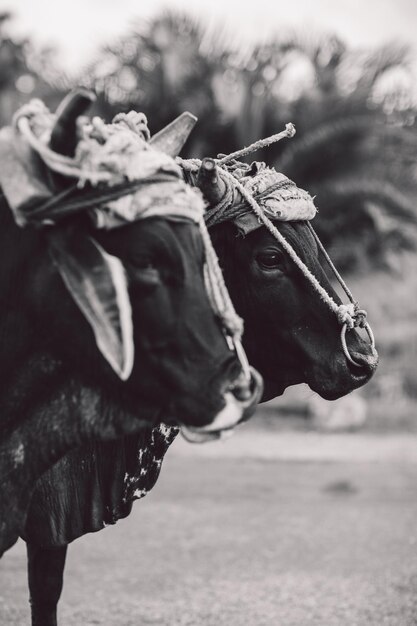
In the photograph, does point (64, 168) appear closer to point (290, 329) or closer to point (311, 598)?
point (290, 329)

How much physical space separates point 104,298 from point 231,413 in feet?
1.33

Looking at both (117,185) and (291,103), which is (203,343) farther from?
(291,103)

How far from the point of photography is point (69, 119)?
2.22m

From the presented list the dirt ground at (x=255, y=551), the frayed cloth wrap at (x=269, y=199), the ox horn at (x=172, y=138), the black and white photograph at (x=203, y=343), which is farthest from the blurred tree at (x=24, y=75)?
the ox horn at (x=172, y=138)

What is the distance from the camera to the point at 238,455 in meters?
10.7

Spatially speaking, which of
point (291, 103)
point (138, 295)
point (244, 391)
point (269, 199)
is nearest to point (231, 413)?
point (244, 391)

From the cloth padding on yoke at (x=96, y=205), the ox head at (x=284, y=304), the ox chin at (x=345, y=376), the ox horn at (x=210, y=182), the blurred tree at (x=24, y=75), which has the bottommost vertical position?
the blurred tree at (x=24, y=75)

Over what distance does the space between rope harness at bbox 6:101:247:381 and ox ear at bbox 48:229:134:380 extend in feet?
0.30

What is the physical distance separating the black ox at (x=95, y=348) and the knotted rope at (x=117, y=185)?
0.11ft

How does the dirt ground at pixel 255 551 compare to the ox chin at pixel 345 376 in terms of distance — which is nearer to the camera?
the ox chin at pixel 345 376

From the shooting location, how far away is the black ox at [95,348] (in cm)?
230

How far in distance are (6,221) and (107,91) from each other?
32.5 feet

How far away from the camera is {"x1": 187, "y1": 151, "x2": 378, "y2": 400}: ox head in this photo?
3.33 metres

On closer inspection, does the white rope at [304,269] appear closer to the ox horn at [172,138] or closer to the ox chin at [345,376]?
the ox chin at [345,376]
